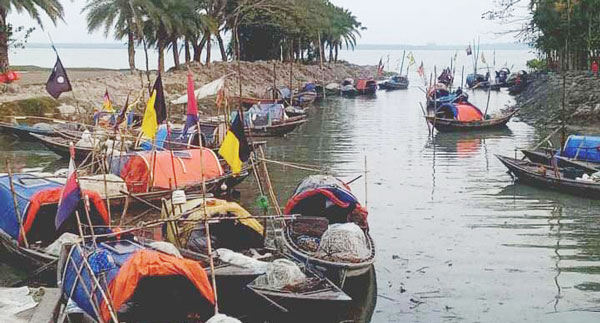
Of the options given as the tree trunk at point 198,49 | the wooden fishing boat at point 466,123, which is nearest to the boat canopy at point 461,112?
the wooden fishing boat at point 466,123

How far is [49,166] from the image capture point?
2514 centimetres

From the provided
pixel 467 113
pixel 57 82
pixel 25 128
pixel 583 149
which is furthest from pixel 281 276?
pixel 467 113

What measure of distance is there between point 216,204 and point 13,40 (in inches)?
1006

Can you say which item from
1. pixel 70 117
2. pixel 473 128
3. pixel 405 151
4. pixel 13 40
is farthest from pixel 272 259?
pixel 13 40

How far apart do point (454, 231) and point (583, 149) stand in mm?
6702

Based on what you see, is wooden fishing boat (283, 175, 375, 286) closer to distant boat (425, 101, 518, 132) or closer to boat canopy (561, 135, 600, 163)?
boat canopy (561, 135, 600, 163)

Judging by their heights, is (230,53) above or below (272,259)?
above

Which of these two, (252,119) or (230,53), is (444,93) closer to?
(252,119)

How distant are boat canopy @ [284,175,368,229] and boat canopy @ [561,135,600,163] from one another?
954 cm

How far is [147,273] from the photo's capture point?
9781 mm

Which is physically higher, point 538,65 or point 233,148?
point 538,65

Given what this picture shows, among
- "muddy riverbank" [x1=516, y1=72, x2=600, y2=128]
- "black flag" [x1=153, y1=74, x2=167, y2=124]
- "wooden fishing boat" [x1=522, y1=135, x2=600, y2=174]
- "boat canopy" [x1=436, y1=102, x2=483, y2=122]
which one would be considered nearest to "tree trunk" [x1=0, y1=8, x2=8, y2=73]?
"boat canopy" [x1=436, y1=102, x2=483, y2=122]

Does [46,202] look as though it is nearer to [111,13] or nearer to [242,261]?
[242,261]

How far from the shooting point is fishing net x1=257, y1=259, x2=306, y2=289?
11289mm
